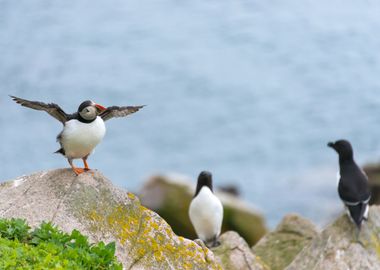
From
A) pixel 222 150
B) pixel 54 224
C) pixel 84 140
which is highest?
pixel 84 140

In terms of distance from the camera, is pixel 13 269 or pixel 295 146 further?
pixel 295 146

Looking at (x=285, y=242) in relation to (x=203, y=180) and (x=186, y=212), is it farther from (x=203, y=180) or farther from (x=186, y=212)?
(x=186, y=212)

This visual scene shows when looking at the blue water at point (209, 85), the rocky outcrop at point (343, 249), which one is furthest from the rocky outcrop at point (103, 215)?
the blue water at point (209, 85)

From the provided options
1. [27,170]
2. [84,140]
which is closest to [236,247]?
[84,140]

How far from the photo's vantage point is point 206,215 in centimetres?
1244

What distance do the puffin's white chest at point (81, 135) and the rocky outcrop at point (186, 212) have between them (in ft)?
29.6

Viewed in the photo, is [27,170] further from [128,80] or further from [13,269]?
[13,269]

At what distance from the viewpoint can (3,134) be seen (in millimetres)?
40656

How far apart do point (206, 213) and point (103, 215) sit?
4.38 meters

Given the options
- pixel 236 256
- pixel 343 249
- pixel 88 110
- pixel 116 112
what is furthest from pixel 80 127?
pixel 343 249

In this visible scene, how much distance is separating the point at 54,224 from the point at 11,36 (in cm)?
4291

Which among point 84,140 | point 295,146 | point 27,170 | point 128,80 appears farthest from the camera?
point 128,80

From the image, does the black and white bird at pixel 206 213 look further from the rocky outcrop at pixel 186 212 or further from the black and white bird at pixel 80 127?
the rocky outcrop at pixel 186 212

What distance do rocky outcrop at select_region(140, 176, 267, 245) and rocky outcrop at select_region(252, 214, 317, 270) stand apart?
5090mm
